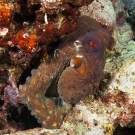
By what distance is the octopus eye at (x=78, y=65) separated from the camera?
299 centimetres

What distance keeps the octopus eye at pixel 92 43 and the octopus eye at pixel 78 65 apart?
1.05 feet

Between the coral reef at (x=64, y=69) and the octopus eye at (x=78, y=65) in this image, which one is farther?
the octopus eye at (x=78, y=65)

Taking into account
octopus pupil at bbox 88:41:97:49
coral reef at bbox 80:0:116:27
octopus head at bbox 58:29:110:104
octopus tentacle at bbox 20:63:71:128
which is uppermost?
coral reef at bbox 80:0:116:27

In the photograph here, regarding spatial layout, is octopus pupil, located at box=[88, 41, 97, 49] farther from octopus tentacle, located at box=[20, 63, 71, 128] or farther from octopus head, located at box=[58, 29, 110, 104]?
octopus tentacle, located at box=[20, 63, 71, 128]

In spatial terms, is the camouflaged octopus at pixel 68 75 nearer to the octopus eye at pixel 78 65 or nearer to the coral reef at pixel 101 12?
the octopus eye at pixel 78 65

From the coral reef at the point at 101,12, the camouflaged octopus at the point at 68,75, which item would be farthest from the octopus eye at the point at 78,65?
the coral reef at the point at 101,12

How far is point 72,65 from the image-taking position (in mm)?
3016

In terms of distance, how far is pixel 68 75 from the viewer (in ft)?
10.5

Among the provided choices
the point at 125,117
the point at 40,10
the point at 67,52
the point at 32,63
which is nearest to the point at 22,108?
the point at 32,63

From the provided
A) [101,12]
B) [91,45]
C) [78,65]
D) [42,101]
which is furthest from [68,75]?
[101,12]

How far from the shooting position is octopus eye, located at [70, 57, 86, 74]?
118 inches

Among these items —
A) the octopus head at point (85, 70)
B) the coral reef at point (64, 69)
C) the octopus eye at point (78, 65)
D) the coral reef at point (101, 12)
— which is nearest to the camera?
the coral reef at point (64, 69)

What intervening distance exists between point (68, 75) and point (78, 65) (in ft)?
0.90

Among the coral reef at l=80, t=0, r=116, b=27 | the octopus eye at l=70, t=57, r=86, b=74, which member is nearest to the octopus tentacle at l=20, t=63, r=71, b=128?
the octopus eye at l=70, t=57, r=86, b=74
